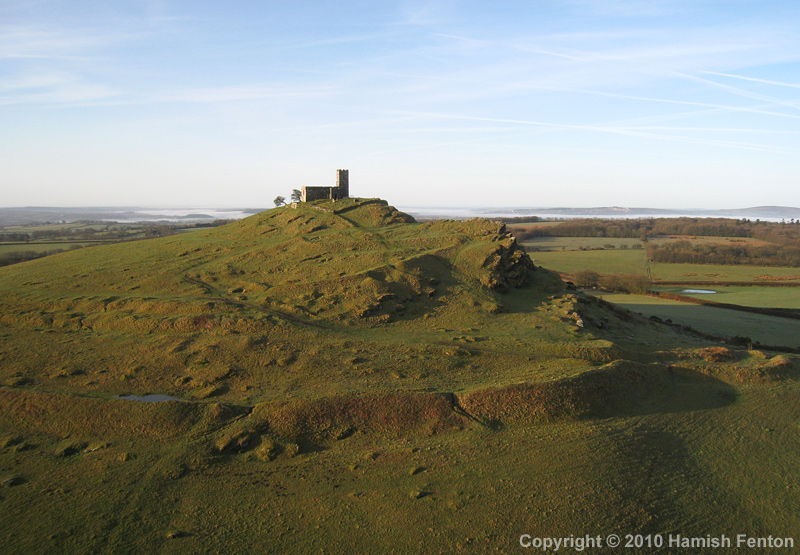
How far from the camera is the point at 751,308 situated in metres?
57.1

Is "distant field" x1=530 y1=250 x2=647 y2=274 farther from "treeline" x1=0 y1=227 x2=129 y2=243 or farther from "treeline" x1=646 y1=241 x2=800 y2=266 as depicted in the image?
"treeline" x1=0 y1=227 x2=129 y2=243

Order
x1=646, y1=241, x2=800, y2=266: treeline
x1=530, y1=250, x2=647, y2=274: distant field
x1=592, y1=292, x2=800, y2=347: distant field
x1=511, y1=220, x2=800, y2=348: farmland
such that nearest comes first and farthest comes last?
x1=592, y1=292, x2=800, y2=347: distant field → x1=511, y1=220, x2=800, y2=348: farmland → x1=530, y1=250, x2=647, y2=274: distant field → x1=646, y1=241, x2=800, y2=266: treeline

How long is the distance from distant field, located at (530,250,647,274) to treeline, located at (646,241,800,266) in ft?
14.6

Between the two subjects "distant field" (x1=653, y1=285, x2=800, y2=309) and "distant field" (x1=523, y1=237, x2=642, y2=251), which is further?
"distant field" (x1=523, y1=237, x2=642, y2=251)

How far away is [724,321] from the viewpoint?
161ft

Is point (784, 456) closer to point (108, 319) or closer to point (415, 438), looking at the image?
point (415, 438)

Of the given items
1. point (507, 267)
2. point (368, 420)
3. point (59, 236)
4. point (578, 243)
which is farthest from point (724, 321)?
point (59, 236)

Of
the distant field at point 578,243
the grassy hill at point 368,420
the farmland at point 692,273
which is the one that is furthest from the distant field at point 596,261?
the grassy hill at point 368,420

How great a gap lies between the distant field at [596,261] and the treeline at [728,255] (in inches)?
176

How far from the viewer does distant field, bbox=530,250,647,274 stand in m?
85.4

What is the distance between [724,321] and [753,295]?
24118mm

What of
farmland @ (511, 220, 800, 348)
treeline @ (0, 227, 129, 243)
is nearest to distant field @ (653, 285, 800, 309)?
farmland @ (511, 220, 800, 348)

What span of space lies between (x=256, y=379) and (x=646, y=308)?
46637mm

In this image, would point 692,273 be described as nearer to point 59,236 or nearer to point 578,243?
point 578,243
